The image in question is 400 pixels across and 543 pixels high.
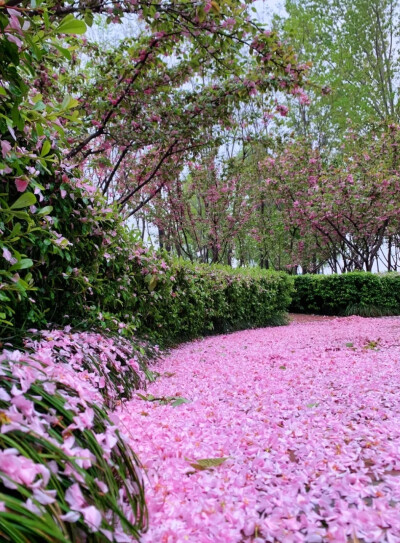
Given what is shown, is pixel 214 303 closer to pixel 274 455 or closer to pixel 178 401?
pixel 178 401

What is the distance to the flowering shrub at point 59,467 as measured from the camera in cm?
73

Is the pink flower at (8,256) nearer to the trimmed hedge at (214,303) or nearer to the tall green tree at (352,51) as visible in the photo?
the trimmed hedge at (214,303)

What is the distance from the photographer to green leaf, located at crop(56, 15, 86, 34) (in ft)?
3.68

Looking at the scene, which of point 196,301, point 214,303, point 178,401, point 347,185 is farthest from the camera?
point 347,185

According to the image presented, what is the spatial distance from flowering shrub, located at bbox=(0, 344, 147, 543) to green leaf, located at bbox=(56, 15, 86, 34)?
1054 mm

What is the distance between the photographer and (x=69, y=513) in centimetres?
75

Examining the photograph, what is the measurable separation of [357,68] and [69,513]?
61.3 ft

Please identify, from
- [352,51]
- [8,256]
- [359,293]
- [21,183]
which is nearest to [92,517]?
[8,256]

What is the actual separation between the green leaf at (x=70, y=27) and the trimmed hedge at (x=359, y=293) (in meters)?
11.4

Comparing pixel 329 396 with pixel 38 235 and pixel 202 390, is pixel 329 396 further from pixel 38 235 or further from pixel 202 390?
pixel 38 235

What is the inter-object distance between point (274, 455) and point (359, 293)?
1087 cm

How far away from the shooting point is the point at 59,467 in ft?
2.94

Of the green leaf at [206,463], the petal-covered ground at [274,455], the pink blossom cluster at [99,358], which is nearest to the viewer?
the petal-covered ground at [274,455]

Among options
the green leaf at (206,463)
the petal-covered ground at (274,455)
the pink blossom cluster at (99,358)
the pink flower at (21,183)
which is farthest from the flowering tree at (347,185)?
the pink flower at (21,183)
